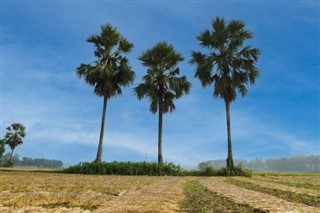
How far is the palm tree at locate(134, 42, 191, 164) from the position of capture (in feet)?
102

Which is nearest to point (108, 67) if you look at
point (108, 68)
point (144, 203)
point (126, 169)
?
point (108, 68)

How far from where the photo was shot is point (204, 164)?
90.9ft

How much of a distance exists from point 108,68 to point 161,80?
199 inches

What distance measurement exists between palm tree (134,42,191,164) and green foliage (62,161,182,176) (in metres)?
4.29

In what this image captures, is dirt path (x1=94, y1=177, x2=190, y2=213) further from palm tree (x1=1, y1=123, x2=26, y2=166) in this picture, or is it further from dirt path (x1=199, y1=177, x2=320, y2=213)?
palm tree (x1=1, y1=123, x2=26, y2=166)

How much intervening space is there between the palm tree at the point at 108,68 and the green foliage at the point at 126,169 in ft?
20.1

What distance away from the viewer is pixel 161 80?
3133 centimetres

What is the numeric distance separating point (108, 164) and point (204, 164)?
7.85 metres

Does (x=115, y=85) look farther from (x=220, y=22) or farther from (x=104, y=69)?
(x=220, y=22)

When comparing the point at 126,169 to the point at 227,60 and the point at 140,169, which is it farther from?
the point at 227,60

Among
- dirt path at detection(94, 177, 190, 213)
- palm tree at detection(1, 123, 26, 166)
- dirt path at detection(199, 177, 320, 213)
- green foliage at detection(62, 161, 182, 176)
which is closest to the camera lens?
dirt path at detection(94, 177, 190, 213)

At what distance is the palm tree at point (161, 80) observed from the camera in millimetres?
31109

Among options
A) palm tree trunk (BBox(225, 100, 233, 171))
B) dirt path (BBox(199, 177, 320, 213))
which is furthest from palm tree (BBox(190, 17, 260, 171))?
dirt path (BBox(199, 177, 320, 213))

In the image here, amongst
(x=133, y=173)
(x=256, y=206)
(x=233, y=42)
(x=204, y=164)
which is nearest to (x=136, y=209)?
(x=256, y=206)
